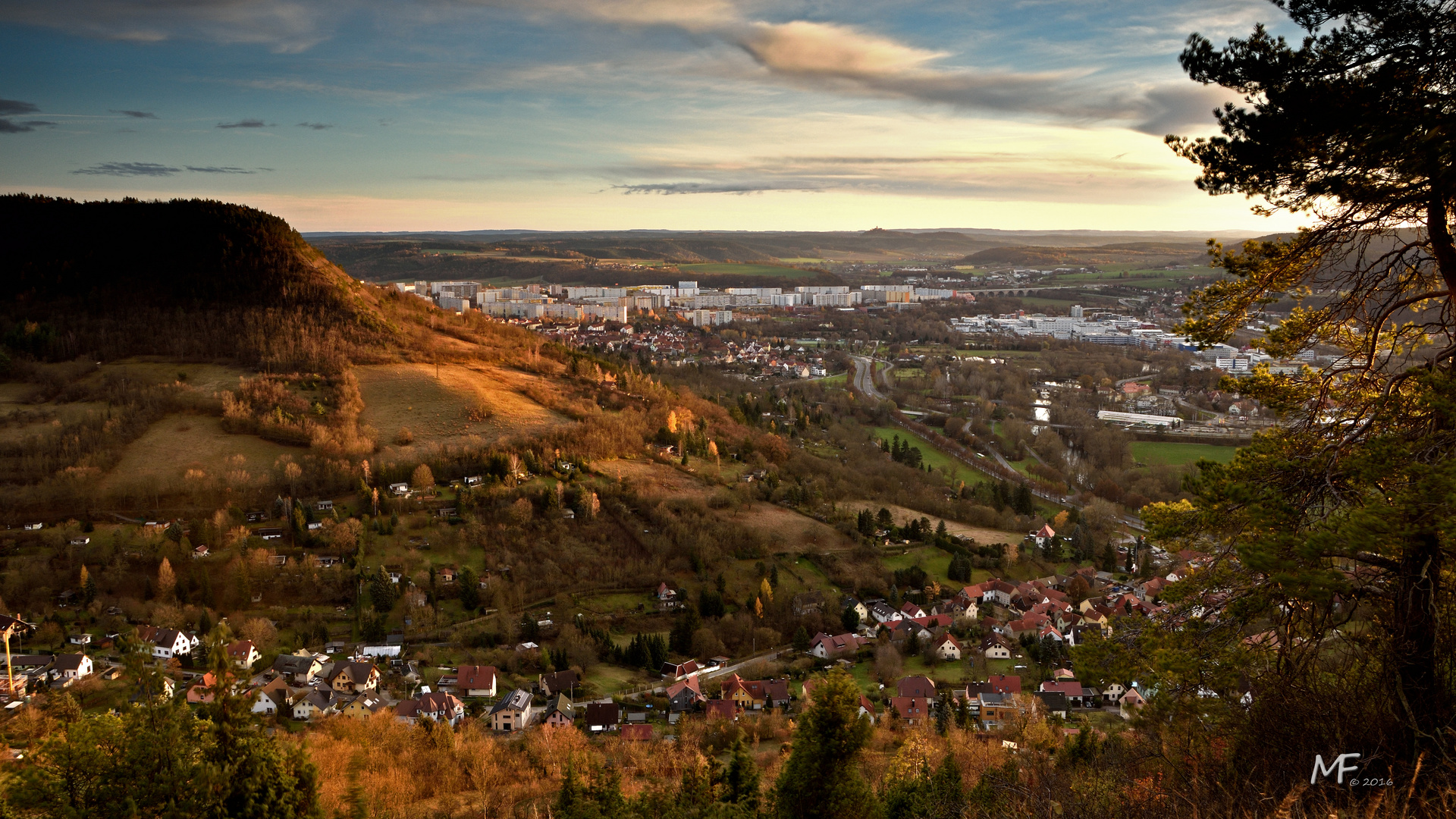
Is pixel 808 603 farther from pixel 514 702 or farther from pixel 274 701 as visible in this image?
pixel 274 701

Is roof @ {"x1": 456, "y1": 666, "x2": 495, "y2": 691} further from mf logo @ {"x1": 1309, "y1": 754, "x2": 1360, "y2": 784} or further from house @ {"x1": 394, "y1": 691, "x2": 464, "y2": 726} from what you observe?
mf logo @ {"x1": 1309, "y1": 754, "x2": 1360, "y2": 784}

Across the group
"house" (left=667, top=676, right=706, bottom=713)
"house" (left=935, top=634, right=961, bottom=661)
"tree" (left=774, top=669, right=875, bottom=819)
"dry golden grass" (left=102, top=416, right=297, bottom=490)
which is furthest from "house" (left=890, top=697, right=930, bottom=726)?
"dry golden grass" (left=102, top=416, right=297, bottom=490)

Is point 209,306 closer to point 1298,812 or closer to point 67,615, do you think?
point 67,615

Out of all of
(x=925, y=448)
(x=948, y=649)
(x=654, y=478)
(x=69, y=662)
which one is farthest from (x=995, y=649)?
(x=69, y=662)

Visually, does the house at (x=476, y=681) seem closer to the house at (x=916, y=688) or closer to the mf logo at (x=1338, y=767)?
the house at (x=916, y=688)

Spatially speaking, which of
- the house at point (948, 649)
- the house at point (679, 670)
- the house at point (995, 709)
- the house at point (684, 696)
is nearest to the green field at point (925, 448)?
the house at point (948, 649)
